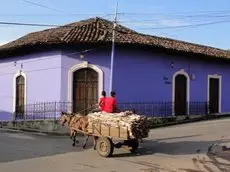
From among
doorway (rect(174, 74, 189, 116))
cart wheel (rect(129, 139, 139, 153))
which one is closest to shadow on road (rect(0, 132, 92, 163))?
cart wheel (rect(129, 139, 139, 153))

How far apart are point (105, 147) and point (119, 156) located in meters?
0.48

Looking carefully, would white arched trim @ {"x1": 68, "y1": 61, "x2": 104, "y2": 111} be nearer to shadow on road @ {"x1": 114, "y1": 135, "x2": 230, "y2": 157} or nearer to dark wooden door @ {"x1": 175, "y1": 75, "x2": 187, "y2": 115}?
dark wooden door @ {"x1": 175, "y1": 75, "x2": 187, "y2": 115}

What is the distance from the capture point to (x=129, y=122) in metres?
13.4

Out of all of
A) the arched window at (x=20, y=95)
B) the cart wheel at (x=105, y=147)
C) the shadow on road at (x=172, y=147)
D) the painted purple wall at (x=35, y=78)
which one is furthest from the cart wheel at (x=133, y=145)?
the arched window at (x=20, y=95)

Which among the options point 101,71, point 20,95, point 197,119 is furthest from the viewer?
point 20,95

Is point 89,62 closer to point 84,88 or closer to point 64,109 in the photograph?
point 84,88

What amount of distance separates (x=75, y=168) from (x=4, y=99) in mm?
18525

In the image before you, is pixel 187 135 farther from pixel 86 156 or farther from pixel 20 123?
pixel 20 123

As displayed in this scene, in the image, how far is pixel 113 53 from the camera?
22766 millimetres

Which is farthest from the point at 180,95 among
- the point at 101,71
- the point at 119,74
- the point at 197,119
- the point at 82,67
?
the point at 82,67

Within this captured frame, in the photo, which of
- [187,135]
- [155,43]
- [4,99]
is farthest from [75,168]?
[4,99]

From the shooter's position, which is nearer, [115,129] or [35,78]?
[115,129]

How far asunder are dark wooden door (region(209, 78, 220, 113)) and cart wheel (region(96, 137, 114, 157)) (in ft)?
55.9

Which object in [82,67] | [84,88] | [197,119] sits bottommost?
[197,119]
